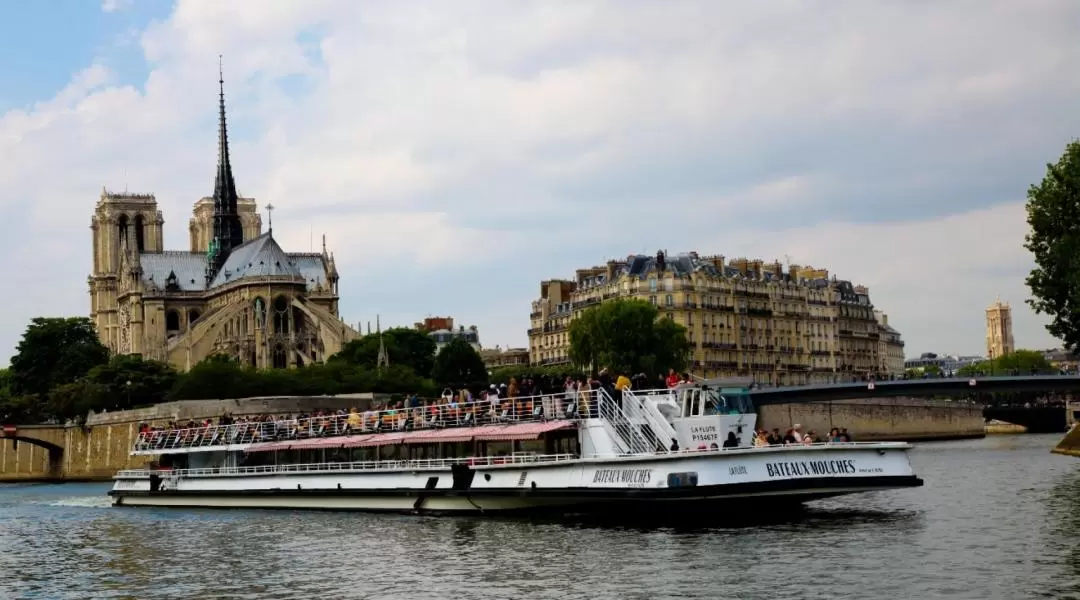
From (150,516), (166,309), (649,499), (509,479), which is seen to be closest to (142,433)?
(150,516)

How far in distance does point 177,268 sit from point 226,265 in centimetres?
929

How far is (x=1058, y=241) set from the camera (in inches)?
2447

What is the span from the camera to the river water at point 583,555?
25734 millimetres

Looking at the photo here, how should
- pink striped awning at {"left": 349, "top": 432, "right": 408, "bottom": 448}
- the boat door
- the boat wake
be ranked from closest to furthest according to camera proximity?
1. the boat door
2. pink striped awning at {"left": 349, "top": 432, "right": 408, "bottom": 448}
3. the boat wake

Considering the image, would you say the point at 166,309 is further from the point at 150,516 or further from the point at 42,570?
the point at 42,570

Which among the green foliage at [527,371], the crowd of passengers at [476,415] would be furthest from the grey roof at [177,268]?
the crowd of passengers at [476,415]

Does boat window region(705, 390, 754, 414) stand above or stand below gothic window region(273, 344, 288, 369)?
below

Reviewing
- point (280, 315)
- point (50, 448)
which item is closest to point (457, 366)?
point (50, 448)

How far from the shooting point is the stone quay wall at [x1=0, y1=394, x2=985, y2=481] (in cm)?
8362

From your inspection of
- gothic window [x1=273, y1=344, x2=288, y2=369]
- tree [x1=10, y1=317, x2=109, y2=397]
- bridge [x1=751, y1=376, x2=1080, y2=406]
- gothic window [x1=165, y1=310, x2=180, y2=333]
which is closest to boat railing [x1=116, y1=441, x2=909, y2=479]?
bridge [x1=751, y1=376, x2=1080, y2=406]

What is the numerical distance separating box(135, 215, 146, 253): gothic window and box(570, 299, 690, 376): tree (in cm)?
7319

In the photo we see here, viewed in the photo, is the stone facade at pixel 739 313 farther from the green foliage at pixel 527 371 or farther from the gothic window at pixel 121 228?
the gothic window at pixel 121 228

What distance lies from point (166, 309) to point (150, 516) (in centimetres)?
10358

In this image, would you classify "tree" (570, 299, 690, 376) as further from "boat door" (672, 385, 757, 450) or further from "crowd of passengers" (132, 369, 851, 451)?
"boat door" (672, 385, 757, 450)
